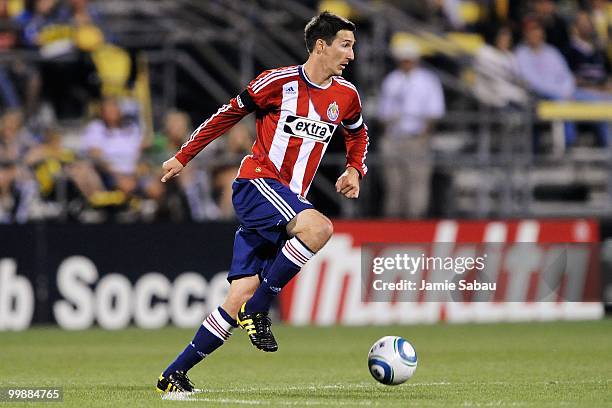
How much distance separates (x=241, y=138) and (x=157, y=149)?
42.7 inches

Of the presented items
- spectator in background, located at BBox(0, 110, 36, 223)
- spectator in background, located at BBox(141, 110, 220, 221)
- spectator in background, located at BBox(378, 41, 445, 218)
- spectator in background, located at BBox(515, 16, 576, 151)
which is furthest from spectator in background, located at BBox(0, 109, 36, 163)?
spectator in background, located at BBox(515, 16, 576, 151)

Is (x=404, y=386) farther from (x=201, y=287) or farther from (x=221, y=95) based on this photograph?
(x=221, y=95)

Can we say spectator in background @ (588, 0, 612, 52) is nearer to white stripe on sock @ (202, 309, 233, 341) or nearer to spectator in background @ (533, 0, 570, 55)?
spectator in background @ (533, 0, 570, 55)

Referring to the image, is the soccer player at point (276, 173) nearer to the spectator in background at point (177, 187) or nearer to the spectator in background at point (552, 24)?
the spectator in background at point (177, 187)

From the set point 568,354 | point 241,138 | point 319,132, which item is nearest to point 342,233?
point 241,138

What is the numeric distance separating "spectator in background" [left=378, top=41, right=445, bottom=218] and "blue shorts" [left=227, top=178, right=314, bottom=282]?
8.46 metres

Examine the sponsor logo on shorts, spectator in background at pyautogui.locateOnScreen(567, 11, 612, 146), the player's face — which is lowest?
spectator in background at pyautogui.locateOnScreen(567, 11, 612, 146)

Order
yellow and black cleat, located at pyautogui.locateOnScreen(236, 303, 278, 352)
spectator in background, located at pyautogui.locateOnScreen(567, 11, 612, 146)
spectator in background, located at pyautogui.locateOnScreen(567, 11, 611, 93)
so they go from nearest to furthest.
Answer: yellow and black cleat, located at pyautogui.locateOnScreen(236, 303, 278, 352) → spectator in background, located at pyautogui.locateOnScreen(567, 11, 612, 146) → spectator in background, located at pyautogui.locateOnScreen(567, 11, 611, 93)

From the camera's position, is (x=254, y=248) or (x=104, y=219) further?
(x=104, y=219)

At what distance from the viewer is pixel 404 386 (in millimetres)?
8773

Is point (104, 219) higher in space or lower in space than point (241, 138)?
lower

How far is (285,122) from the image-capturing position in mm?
8273

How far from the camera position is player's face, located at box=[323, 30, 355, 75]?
26.8 feet

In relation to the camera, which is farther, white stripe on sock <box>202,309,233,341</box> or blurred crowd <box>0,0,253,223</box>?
blurred crowd <box>0,0,253,223</box>
